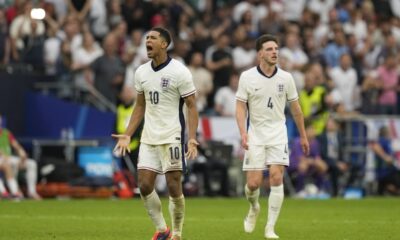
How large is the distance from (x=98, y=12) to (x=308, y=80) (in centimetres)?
534

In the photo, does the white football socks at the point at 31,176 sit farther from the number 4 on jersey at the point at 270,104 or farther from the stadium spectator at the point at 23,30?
the number 4 on jersey at the point at 270,104

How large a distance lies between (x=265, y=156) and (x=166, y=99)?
2550 millimetres

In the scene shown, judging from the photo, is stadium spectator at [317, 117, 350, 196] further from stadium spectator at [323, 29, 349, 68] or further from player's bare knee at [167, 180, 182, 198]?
player's bare knee at [167, 180, 182, 198]

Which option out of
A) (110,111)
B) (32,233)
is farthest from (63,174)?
(32,233)

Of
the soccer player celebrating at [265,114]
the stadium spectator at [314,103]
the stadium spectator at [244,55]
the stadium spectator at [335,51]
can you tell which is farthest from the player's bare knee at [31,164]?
the soccer player celebrating at [265,114]

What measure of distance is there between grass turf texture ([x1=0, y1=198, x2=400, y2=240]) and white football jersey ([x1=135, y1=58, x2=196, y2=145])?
1.85 m

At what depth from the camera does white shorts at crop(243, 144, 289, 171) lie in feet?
49.7

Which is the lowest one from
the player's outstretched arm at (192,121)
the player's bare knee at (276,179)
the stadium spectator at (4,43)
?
the player's bare knee at (276,179)

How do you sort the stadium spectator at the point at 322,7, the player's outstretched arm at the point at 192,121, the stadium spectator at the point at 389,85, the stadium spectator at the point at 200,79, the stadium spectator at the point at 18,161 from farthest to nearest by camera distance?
the stadium spectator at the point at 322,7 → the stadium spectator at the point at 389,85 → the stadium spectator at the point at 200,79 → the stadium spectator at the point at 18,161 → the player's outstretched arm at the point at 192,121

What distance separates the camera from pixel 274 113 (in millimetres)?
15258

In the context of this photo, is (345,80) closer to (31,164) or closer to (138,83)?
(31,164)

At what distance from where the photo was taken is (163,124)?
1312 cm

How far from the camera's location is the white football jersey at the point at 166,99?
13.1 m

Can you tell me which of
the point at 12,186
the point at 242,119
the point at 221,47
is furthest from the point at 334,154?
the point at 242,119
